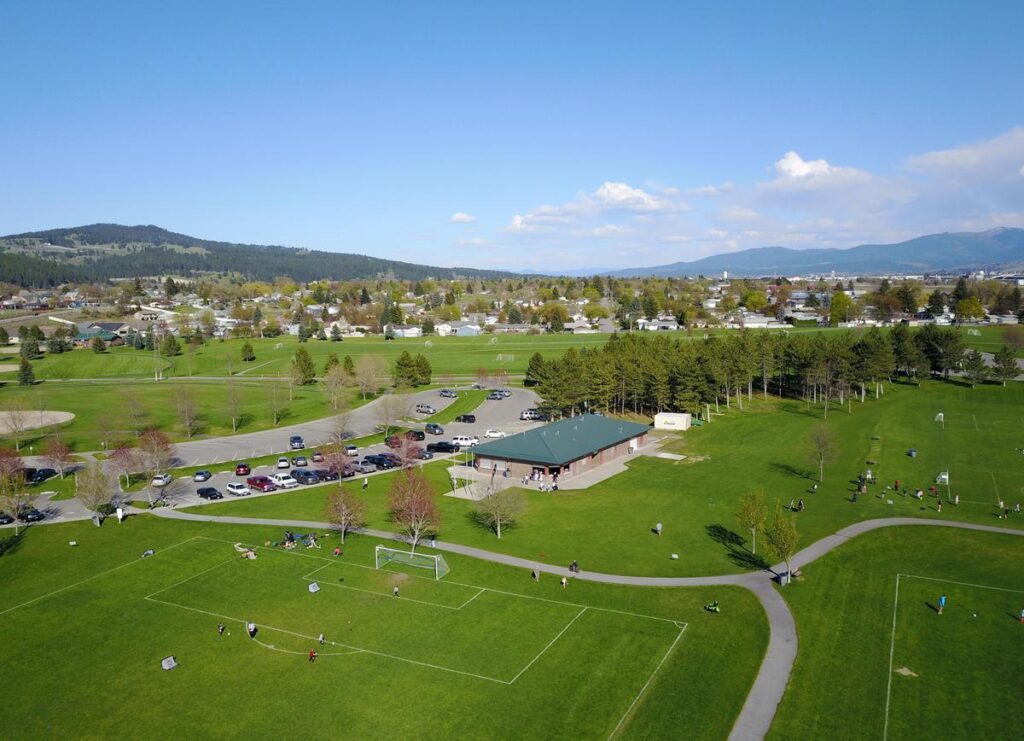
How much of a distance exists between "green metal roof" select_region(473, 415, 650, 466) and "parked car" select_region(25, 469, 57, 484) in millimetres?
38375

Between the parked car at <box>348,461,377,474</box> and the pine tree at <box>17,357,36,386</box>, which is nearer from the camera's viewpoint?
the parked car at <box>348,461,377,474</box>

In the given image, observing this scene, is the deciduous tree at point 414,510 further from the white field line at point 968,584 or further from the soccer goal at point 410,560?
the white field line at point 968,584

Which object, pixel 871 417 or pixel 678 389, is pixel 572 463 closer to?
pixel 678 389

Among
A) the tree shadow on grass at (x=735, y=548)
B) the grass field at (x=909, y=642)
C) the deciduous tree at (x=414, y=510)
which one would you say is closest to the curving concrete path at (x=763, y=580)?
the grass field at (x=909, y=642)

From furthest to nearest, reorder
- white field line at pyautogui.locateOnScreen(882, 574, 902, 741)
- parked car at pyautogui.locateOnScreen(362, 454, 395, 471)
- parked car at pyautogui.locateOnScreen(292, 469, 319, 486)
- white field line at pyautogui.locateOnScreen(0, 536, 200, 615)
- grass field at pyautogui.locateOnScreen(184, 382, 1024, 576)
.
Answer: parked car at pyautogui.locateOnScreen(362, 454, 395, 471), parked car at pyautogui.locateOnScreen(292, 469, 319, 486), grass field at pyautogui.locateOnScreen(184, 382, 1024, 576), white field line at pyautogui.locateOnScreen(0, 536, 200, 615), white field line at pyautogui.locateOnScreen(882, 574, 902, 741)

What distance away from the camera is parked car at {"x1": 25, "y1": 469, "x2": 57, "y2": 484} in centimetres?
5809

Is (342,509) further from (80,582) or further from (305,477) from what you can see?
(80,582)

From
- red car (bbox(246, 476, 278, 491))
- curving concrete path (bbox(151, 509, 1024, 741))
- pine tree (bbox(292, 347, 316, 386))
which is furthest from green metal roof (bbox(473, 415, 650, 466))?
pine tree (bbox(292, 347, 316, 386))

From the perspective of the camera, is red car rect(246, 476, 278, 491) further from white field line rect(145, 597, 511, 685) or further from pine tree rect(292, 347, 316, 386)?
pine tree rect(292, 347, 316, 386)

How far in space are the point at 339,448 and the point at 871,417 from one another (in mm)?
63717

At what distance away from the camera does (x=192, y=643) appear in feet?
104

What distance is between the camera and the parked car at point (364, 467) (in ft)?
198

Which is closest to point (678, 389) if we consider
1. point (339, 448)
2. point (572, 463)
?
point (572, 463)

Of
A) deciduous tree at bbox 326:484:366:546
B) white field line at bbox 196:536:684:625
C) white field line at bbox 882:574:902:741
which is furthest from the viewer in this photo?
deciduous tree at bbox 326:484:366:546
